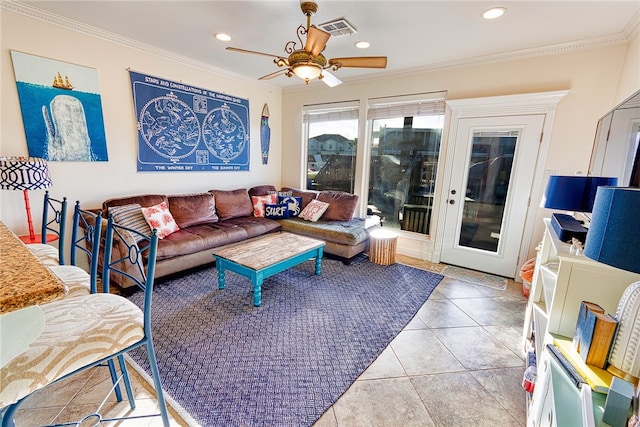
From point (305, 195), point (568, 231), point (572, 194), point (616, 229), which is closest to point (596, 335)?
point (616, 229)

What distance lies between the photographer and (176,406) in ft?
5.13

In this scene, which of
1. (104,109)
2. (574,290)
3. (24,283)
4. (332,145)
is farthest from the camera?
(332,145)

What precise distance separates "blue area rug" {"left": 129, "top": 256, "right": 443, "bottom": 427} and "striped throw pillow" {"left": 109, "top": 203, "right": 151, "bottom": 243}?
2.12 feet

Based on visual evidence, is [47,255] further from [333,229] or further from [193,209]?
[333,229]

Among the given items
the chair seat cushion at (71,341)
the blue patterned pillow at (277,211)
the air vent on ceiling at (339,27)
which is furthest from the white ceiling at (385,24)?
the chair seat cushion at (71,341)

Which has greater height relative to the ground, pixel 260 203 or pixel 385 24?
pixel 385 24

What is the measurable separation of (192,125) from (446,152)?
3425mm

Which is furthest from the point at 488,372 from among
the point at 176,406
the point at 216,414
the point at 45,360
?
the point at 45,360

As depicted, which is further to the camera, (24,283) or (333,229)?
(333,229)

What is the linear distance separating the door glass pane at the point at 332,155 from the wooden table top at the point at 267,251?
1.78 metres

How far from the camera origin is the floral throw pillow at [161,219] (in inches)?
122

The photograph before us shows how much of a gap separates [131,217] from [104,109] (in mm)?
1241

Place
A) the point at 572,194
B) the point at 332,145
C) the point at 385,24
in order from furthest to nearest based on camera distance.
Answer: the point at 332,145
the point at 385,24
the point at 572,194

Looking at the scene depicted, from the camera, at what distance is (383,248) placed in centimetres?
371
